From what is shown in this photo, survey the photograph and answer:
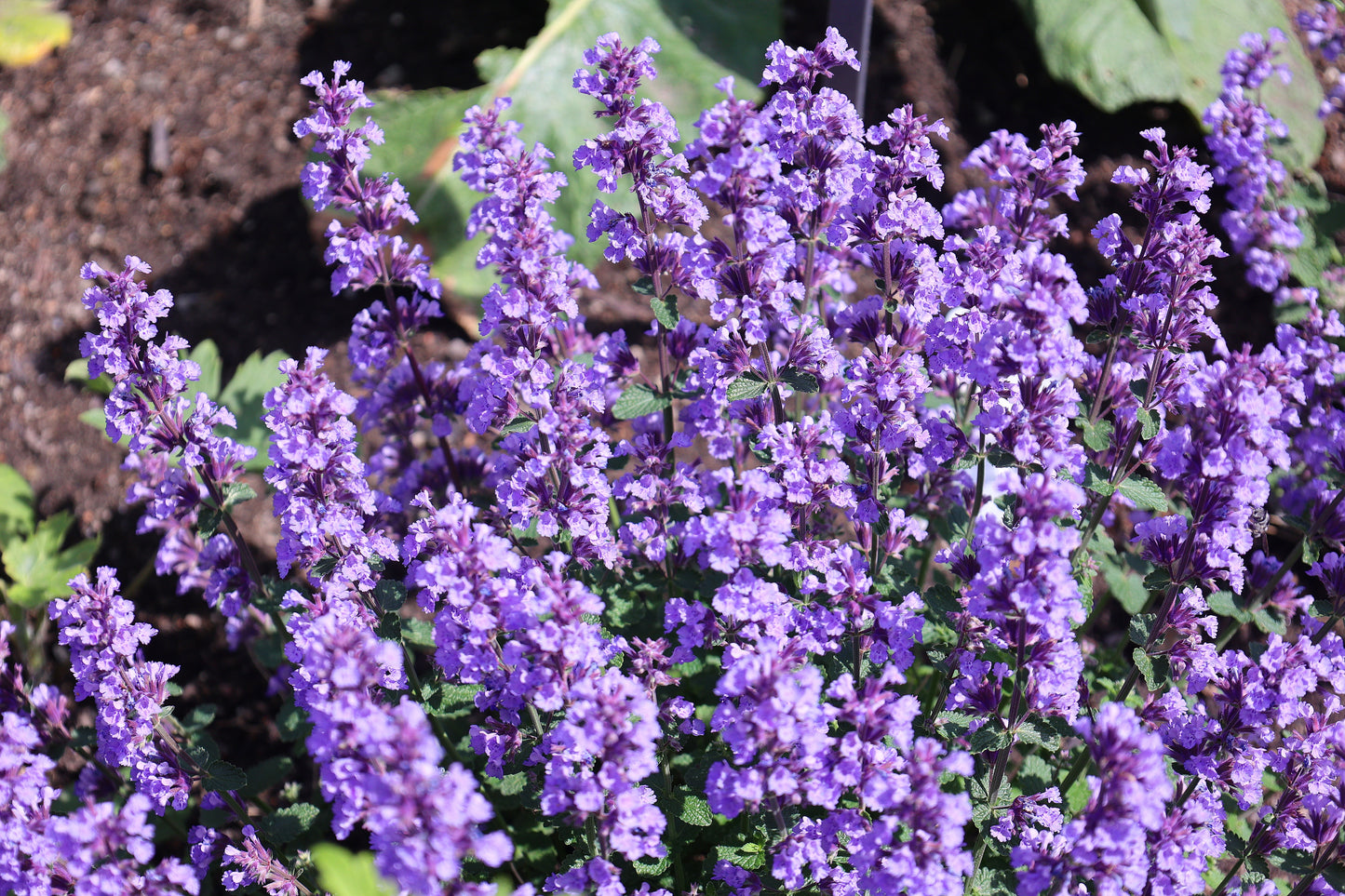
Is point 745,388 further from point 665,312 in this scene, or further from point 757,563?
point 757,563

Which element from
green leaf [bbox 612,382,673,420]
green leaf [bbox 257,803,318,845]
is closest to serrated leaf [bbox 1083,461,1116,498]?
green leaf [bbox 612,382,673,420]

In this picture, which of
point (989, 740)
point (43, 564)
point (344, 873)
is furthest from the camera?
point (43, 564)

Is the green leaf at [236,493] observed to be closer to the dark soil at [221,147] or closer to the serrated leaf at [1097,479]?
the serrated leaf at [1097,479]

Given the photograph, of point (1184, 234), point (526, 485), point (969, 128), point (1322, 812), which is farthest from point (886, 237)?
point (969, 128)

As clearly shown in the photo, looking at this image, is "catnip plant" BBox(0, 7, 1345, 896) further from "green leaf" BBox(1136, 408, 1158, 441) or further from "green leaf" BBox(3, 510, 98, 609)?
"green leaf" BBox(3, 510, 98, 609)

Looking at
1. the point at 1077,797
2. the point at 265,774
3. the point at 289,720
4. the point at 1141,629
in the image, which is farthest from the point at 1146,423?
the point at 265,774

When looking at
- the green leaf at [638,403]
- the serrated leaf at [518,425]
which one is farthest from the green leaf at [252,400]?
the green leaf at [638,403]
